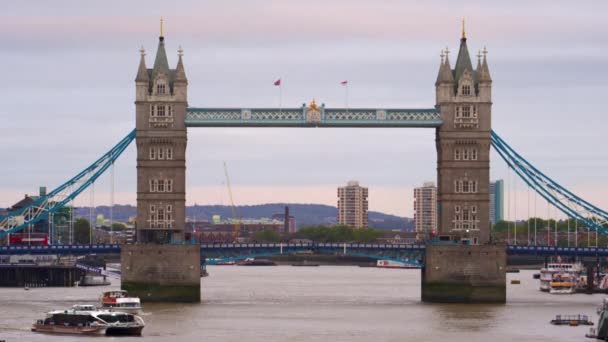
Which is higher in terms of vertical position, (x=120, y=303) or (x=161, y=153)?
(x=161, y=153)

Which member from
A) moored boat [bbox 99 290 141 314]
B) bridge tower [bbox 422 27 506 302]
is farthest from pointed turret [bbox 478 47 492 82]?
moored boat [bbox 99 290 141 314]

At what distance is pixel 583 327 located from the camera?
446 ft

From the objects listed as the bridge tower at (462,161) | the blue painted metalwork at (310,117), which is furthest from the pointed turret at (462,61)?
the blue painted metalwork at (310,117)

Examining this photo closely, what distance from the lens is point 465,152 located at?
6565 inches

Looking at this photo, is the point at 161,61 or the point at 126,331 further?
the point at 161,61

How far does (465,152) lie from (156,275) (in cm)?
3116

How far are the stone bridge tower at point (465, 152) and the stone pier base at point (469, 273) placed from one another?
126 inches

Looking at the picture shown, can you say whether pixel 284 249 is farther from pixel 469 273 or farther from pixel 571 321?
pixel 571 321

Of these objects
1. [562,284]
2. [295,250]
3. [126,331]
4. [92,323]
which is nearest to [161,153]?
[295,250]

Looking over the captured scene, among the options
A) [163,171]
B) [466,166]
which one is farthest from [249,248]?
[466,166]

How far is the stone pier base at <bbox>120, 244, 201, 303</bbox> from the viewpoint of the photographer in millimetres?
161875

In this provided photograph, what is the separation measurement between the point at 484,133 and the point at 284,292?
38.5 m

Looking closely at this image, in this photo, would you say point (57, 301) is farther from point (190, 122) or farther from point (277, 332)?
point (277, 332)

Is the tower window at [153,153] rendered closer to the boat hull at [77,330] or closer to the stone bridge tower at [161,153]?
the stone bridge tower at [161,153]
